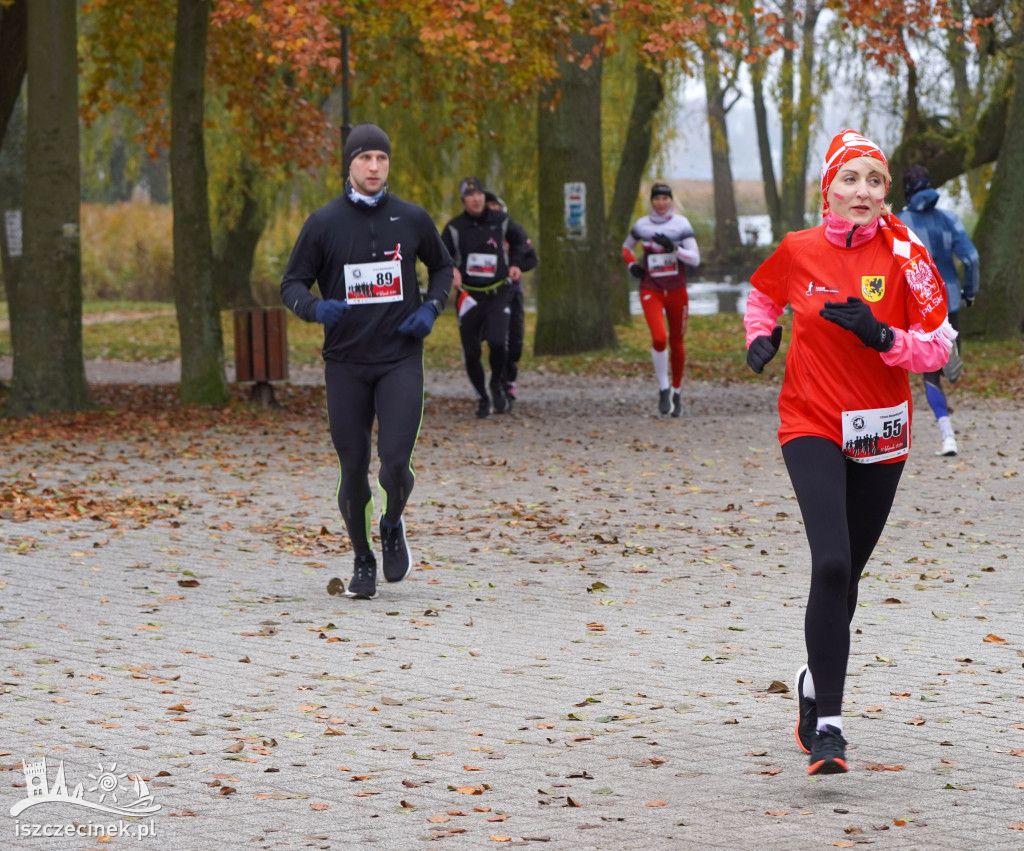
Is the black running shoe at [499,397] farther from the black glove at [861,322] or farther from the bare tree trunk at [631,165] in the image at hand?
the black glove at [861,322]

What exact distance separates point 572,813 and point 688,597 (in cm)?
357

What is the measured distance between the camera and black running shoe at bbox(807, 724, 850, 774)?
4.91 meters

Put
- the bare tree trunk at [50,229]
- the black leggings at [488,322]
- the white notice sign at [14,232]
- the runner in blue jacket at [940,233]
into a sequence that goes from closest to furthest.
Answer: the runner in blue jacket at [940,233] < the black leggings at [488,322] < the bare tree trunk at [50,229] < the white notice sign at [14,232]

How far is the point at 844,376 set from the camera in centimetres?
513

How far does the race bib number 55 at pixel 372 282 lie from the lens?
7895 millimetres

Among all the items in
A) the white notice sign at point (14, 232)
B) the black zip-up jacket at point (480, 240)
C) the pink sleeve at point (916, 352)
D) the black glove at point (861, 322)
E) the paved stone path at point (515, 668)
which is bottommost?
the paved stone path at point (515, 668)

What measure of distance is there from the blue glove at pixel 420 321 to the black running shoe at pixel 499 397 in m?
9.51

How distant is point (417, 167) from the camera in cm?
→ 2978

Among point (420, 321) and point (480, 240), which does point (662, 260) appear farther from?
point (420, 321)

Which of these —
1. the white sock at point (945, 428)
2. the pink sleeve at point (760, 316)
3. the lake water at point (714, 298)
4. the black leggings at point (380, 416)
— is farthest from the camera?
the lake water at point (714, 298)

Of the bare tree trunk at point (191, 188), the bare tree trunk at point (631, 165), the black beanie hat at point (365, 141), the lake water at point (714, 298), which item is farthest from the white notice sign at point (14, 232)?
the lake water at point (714, 298)

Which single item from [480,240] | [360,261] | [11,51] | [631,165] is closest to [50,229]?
[11,51]

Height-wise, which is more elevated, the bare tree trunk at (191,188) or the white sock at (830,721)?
the bare tree trunk at (191,188)

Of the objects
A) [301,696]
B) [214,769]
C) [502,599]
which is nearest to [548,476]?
[502,599]
